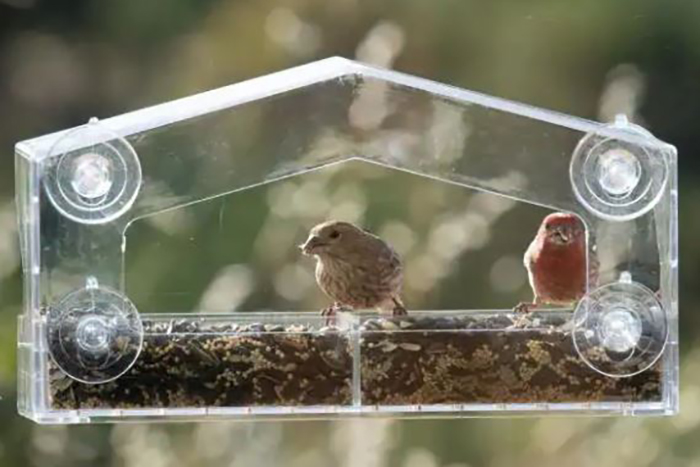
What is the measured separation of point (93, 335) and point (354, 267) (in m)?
0.42

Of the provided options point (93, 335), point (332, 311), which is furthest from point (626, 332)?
point (93, 335)

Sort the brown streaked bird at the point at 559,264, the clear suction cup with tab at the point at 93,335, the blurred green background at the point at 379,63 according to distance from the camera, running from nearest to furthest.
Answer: the clear suction cup with tab at the point at 93,335, the brown streaked bird at the point at 559,264, the blurred green background at the point at 379,63

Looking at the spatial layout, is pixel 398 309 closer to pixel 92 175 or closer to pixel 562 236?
pixel 562 236

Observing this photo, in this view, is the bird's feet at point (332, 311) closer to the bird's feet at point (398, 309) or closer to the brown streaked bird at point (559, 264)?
the bird's feet at point (398, 309)

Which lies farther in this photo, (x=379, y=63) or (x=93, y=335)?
(x=379, y=63)

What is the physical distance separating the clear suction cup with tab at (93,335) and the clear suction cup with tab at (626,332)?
677mm

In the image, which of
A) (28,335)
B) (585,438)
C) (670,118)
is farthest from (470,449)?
(28,335)

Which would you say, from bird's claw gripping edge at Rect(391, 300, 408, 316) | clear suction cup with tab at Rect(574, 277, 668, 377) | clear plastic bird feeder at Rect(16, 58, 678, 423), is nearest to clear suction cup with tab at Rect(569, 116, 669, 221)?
clear plastic bird feeder at Rect(16, 58, 678, 423)

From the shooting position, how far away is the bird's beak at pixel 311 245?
111 inches

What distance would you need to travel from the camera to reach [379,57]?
13.7 ft

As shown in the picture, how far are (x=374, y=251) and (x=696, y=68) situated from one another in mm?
1625

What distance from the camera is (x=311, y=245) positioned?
281 centimetres

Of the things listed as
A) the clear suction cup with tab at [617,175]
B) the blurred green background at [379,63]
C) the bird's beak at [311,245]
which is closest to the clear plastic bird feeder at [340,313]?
the clear suction cup with tab at [617,175]

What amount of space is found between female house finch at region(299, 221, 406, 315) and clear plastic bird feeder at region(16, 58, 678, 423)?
0.06 metres
